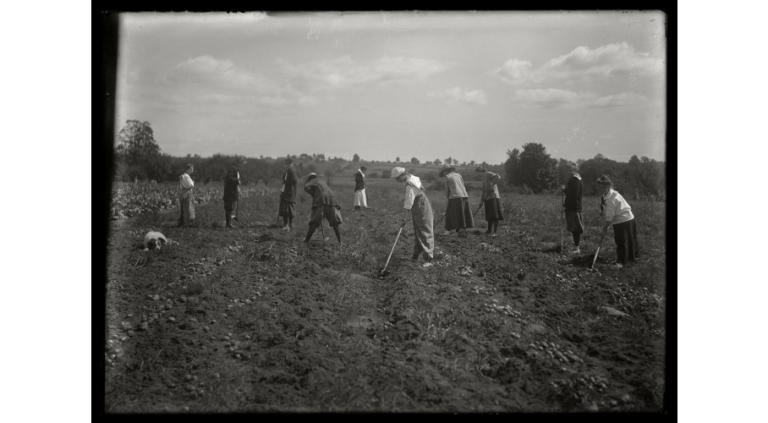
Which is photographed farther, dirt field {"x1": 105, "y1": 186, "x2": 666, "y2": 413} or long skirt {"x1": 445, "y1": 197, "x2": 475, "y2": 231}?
long skirt {"x1": 445, "y1": 197, "x2": 475, "y2": 231}

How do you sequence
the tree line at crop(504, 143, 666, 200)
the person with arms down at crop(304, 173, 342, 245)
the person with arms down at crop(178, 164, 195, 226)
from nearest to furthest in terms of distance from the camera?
1. the tree line at crop(504, 143, 666, 200)
2. the person with arms down at crop(304, 173, 342, 245)
3. the person with arms down at crop(178, 164, 195, 226)

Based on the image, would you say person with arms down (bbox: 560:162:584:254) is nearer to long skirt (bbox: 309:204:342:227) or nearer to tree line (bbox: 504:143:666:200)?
tree line (bbox: 504:143:666:200)

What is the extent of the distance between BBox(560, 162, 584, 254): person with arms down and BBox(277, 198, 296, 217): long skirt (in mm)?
3722

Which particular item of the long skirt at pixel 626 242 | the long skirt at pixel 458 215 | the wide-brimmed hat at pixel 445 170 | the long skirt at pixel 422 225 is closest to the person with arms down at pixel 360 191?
the long skirt at pixel 422 225

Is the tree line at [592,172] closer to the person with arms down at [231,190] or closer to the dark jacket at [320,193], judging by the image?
the dark jacket at [320,193]

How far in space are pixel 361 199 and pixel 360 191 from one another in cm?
12

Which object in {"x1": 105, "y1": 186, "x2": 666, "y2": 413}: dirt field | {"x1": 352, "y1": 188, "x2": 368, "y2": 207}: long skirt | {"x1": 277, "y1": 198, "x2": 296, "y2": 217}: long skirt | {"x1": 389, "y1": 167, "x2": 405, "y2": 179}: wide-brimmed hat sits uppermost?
{"x1": 389, "y1": 167, "x2": 405, "y2": 179}: wide-brimmed hat

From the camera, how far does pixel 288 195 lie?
7352mm

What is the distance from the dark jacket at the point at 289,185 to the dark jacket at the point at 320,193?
0.19m

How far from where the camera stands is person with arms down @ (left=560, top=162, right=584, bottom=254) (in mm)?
6859

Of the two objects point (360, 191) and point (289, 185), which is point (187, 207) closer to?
point (289, 185)

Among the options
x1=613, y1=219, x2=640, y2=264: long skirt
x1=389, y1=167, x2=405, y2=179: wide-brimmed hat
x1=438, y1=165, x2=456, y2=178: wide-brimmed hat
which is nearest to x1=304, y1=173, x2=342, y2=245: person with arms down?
x1=389, y1=167, x2=405, y2=179: wide-brimmed hat

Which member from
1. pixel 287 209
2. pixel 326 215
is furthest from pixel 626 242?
pixel 287 209

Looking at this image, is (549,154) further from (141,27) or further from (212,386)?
(141,27)
